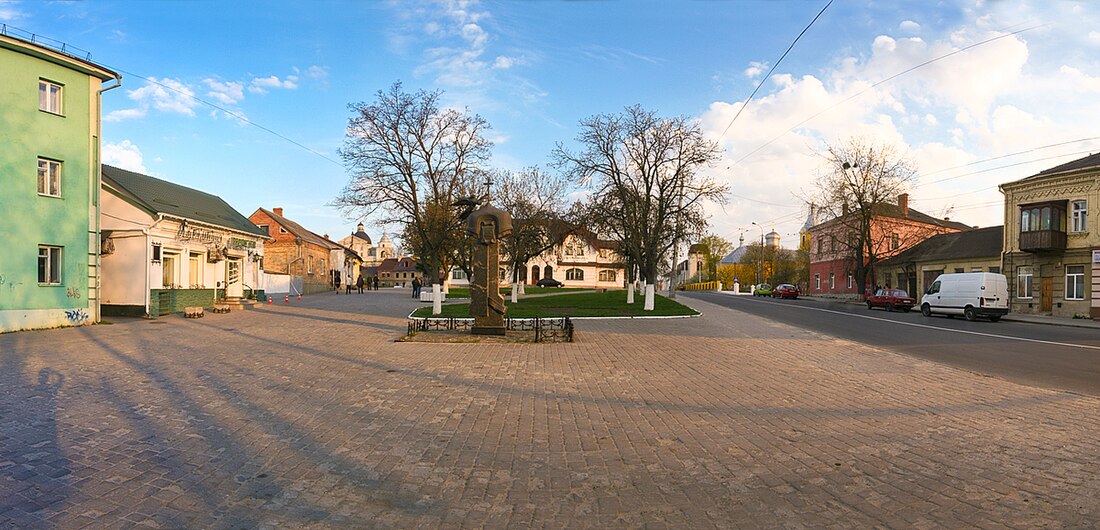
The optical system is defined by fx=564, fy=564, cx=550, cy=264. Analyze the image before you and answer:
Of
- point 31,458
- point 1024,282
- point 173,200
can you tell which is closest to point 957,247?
point 1024,282

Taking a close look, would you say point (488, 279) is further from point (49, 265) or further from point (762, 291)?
point (762, 291)

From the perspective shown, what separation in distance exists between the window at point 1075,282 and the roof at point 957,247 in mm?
5709

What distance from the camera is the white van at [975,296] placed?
2531cm

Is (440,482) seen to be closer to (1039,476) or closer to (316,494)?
(316,494)

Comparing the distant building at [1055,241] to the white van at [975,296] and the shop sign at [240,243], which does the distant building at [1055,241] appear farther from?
the shop sign at [240,243]

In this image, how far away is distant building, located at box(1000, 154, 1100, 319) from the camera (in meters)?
28.4

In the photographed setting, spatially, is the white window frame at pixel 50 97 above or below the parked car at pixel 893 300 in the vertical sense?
above

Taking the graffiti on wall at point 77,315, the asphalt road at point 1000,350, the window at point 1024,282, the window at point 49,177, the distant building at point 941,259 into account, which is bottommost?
the asphalt road at point 1000,350

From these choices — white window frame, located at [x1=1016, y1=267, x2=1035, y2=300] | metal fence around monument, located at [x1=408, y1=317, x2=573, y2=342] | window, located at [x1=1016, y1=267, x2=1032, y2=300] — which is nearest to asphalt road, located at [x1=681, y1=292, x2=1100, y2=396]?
Answer: metal fence around monument, located at [x1=408, y1=317, x2=573, y2=342]

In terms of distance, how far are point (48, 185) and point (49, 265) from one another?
2.38 m

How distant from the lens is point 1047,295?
1187 inches

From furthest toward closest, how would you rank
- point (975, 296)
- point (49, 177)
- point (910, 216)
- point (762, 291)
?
point (762, 291) → point (910, 216) → point (975, 296) → point (49, 177)

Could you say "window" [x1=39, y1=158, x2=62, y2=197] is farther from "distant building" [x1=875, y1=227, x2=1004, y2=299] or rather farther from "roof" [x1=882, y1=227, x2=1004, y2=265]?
"roof" [x1=882, y1=227, x2=1004, y2=265]

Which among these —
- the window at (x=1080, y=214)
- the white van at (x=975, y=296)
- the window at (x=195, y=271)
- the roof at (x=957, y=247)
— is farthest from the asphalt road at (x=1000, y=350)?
the window at (x=195, y=271)
